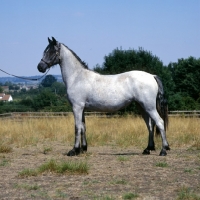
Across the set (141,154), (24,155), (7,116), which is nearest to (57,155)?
(24,155)

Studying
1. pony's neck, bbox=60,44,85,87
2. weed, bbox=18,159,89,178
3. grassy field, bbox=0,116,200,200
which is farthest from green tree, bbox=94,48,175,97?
weed, bbox=18,159,89,178

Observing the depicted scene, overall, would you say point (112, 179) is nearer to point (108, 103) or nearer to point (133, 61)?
point (108, 103)

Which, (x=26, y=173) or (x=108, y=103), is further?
(x=108, y=103)

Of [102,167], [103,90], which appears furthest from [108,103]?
[102,167]

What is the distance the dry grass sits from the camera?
570 inches

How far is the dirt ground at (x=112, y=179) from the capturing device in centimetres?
773

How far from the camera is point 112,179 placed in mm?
8867

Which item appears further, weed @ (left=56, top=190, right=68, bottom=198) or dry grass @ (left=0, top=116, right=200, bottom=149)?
dry grass @ (left=0, top=116, right=200, bottom=149)

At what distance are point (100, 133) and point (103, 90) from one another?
4.23 m

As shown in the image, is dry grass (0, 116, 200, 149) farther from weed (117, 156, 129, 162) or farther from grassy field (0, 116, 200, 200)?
weed (117, 156, 129, 162)

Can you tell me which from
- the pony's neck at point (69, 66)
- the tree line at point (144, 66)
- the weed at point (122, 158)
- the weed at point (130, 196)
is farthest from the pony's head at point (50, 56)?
the tree line at point (144, 66)

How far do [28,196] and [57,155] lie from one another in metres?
4.74

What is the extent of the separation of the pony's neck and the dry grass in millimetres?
2194

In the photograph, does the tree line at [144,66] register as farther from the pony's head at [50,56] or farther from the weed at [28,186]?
the weed at [28,186]
